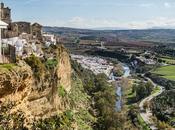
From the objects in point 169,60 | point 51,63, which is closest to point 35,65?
point 51,63

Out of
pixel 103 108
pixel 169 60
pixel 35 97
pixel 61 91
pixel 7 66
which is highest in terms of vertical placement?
pixel 7 66

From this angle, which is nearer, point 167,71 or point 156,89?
point 156,89

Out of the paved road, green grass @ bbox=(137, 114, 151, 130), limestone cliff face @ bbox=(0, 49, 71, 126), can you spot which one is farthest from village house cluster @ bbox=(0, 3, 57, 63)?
the paved road

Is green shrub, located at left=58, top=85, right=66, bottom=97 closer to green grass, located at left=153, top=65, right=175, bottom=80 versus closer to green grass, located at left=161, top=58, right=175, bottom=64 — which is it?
green grass, located at left=153, top=65, right=175, bottom=80

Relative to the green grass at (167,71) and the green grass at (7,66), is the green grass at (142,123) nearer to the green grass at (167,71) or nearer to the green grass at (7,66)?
the green grass at (7,66)

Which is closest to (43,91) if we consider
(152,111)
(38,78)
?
(38,78)

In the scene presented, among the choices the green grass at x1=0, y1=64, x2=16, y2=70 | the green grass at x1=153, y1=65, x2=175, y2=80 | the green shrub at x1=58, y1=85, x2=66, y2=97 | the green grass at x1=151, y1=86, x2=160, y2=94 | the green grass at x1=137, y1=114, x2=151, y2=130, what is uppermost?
the green grass at x1=0, y1=64, x2=16, y2=70

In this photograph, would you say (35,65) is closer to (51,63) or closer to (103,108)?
(51,63)

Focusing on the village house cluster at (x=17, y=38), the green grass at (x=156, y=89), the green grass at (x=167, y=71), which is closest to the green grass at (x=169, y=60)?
the green grass at (x=167, y=71)
